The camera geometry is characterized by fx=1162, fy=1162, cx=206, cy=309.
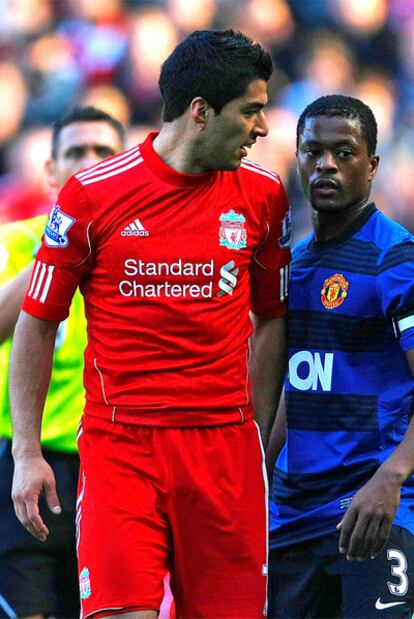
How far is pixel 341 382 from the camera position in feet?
11.7

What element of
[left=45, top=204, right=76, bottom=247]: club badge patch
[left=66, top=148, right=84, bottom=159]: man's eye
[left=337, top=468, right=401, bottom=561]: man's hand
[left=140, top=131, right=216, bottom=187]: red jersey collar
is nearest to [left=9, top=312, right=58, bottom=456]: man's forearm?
[left=45, top=204, right=76, bottom=247]: club badge patch

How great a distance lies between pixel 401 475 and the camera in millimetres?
3172

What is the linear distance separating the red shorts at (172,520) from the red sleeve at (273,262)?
0.49 metres

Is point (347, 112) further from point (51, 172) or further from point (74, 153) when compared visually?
point (51, 172)

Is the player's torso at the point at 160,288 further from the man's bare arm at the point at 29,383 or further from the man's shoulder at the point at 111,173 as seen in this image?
the man's bare arm at the point at 29,383

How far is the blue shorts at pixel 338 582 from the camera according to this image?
11.1 ft

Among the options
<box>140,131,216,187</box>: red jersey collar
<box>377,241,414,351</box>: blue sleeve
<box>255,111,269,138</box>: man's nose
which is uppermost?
<box>255,111,269,138</box>: man's nose

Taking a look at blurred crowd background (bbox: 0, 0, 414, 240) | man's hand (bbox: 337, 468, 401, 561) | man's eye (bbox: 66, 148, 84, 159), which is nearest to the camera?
man's hand (bbox: 337, 468, 401, 561)

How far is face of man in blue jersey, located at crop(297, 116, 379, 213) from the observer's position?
363 cm

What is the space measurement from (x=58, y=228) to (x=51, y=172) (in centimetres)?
189

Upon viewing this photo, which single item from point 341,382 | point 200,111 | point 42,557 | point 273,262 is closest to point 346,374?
point 341,382

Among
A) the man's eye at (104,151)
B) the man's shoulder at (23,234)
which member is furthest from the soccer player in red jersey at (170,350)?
the man's eye at (104,151)

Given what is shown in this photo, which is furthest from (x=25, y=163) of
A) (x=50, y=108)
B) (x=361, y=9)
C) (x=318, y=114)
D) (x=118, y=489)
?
(x=118, y=489)

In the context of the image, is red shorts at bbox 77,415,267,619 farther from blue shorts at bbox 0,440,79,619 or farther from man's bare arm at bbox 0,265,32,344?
blue shorts at bbox 0,440,79,619
